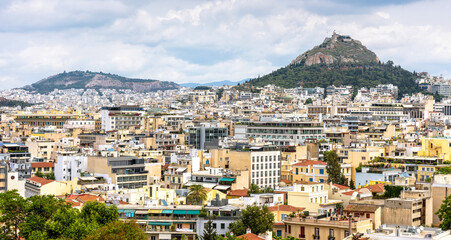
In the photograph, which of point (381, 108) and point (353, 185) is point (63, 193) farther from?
point (381, 108)

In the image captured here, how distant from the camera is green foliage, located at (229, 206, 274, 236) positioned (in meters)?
40.6

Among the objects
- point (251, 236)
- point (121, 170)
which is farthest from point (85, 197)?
point (251, 236)

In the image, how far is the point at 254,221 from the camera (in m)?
41.0

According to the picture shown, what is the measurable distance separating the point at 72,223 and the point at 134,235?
386cm

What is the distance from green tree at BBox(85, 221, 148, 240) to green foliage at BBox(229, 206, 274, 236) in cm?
590

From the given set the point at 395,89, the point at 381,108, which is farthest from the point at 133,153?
the point at 395,89

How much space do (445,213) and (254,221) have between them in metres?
10.2

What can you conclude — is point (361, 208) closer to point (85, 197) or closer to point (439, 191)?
point (439, 191)

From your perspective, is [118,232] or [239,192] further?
[239,192]

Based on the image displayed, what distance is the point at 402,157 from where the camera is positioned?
2606 inches

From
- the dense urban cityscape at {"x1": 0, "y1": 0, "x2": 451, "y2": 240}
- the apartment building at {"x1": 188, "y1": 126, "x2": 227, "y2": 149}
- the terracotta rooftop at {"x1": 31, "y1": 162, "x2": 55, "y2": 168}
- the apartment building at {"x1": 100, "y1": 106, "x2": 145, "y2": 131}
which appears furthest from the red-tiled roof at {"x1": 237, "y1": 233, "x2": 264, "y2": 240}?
the apartment building at {"x1": 100, "y1": 106, "x2": 145, "y2": 131}

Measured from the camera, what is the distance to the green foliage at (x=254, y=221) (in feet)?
133

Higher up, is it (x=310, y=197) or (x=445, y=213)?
(x=310, y=197)

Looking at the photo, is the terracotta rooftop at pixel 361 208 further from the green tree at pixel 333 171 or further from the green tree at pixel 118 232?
the green tree at pixel 333 171
